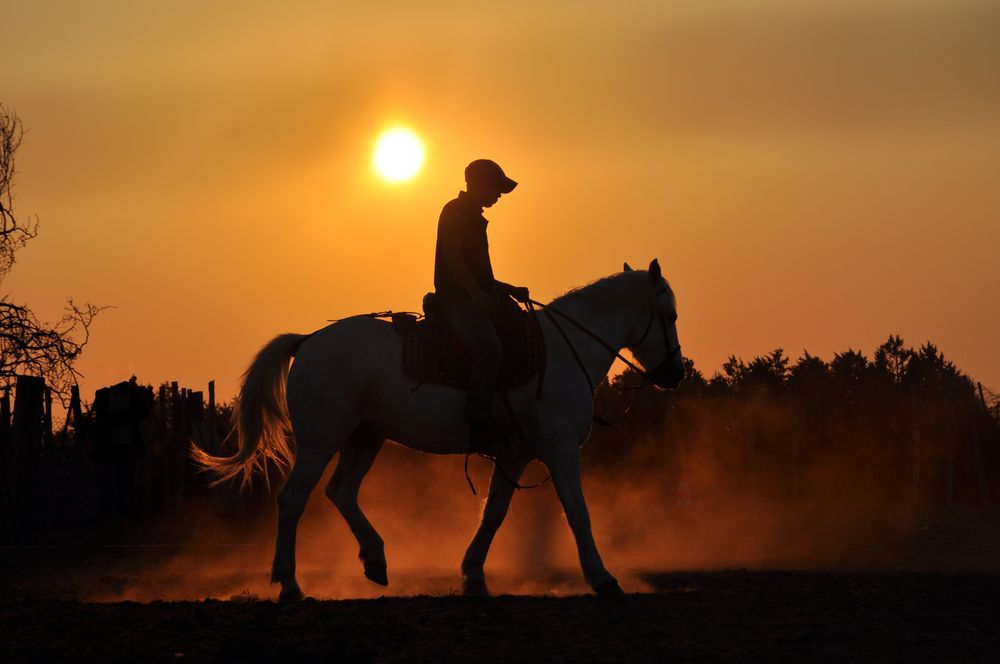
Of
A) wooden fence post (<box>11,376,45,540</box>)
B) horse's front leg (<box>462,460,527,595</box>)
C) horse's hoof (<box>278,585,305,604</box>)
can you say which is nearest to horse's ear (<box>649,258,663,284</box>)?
horse's front leg (<box>462,460,527,595</box>)

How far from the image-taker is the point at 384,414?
1117 cm

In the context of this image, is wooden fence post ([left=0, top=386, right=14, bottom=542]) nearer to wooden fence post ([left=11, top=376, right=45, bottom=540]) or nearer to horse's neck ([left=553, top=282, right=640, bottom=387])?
wooden fence post ([left=11, top=376, right=45, bottom=540])

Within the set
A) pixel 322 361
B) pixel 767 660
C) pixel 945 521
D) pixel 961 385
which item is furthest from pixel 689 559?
pixel 961 385

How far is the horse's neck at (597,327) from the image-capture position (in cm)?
1168

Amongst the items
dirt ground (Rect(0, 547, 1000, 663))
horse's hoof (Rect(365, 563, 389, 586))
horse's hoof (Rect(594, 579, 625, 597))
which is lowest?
dirt ground (Rect(0, 547, 1000, 663))

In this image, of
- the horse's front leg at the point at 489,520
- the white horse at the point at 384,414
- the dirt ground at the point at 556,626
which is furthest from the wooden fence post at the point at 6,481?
the horse's front leg at the point at 489,520

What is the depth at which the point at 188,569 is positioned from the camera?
16031mm

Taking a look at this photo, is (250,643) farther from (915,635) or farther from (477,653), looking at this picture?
(915,635)

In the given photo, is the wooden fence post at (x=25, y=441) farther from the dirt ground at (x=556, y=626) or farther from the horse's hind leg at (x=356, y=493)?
the horse's hind leg at (x=356, y=493)

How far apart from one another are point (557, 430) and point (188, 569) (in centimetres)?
690

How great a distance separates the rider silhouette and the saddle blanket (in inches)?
4.3

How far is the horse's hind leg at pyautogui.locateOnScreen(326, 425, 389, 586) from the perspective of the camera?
11.3 meters

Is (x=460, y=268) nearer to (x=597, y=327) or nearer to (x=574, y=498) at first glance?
(x=597, y=327)

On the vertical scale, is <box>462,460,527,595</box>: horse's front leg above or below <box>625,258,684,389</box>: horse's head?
below
